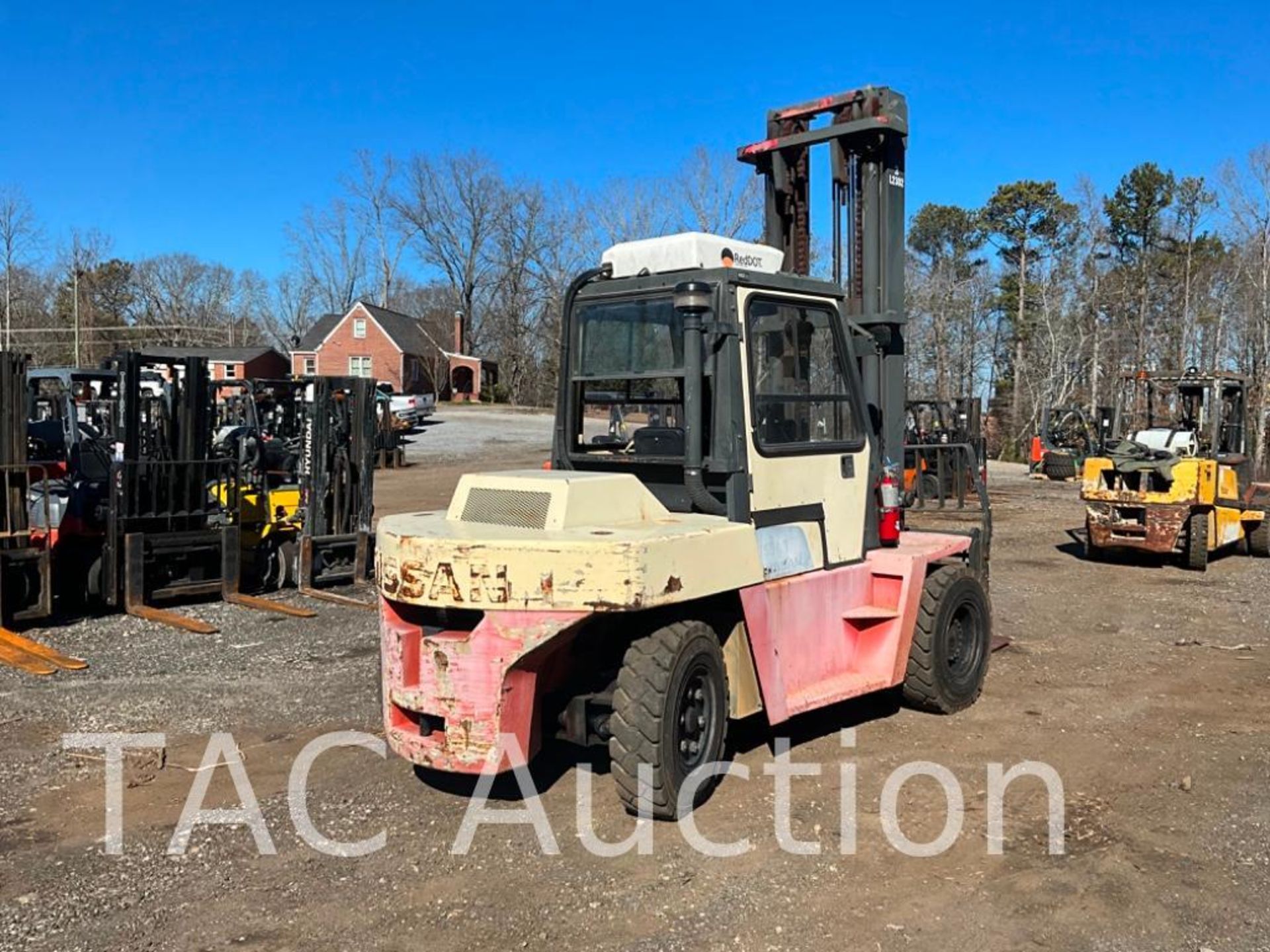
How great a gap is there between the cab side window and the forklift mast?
68cm

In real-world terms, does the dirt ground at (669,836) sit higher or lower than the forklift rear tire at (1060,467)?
lower

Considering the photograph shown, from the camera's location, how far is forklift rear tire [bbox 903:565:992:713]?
628cm

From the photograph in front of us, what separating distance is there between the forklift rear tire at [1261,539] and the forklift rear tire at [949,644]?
9.23 meters

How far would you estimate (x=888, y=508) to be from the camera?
20.8 ft

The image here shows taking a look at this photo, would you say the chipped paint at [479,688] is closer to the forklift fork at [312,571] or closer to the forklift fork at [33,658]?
the forklift fork at [33,658]

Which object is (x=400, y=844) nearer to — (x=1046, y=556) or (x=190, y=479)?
(x=190, y=479)

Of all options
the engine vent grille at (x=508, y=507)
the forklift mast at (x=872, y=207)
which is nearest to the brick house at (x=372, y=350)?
the forklift mast at (x=872, y=207)

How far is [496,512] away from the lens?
5.05m

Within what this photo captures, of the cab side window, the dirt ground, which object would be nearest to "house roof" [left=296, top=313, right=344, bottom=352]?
the dirt ground

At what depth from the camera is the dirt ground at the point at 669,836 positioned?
386cm

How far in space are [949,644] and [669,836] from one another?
8.74 feet

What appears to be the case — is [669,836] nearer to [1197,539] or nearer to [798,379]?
[798,379]

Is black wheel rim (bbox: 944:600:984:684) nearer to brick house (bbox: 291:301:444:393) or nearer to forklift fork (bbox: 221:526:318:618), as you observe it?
forklift fork (bbox: 221:526:318:618)

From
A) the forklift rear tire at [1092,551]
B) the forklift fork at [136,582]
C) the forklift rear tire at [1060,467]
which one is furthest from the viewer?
the forklift rear tire at [1060,467]
